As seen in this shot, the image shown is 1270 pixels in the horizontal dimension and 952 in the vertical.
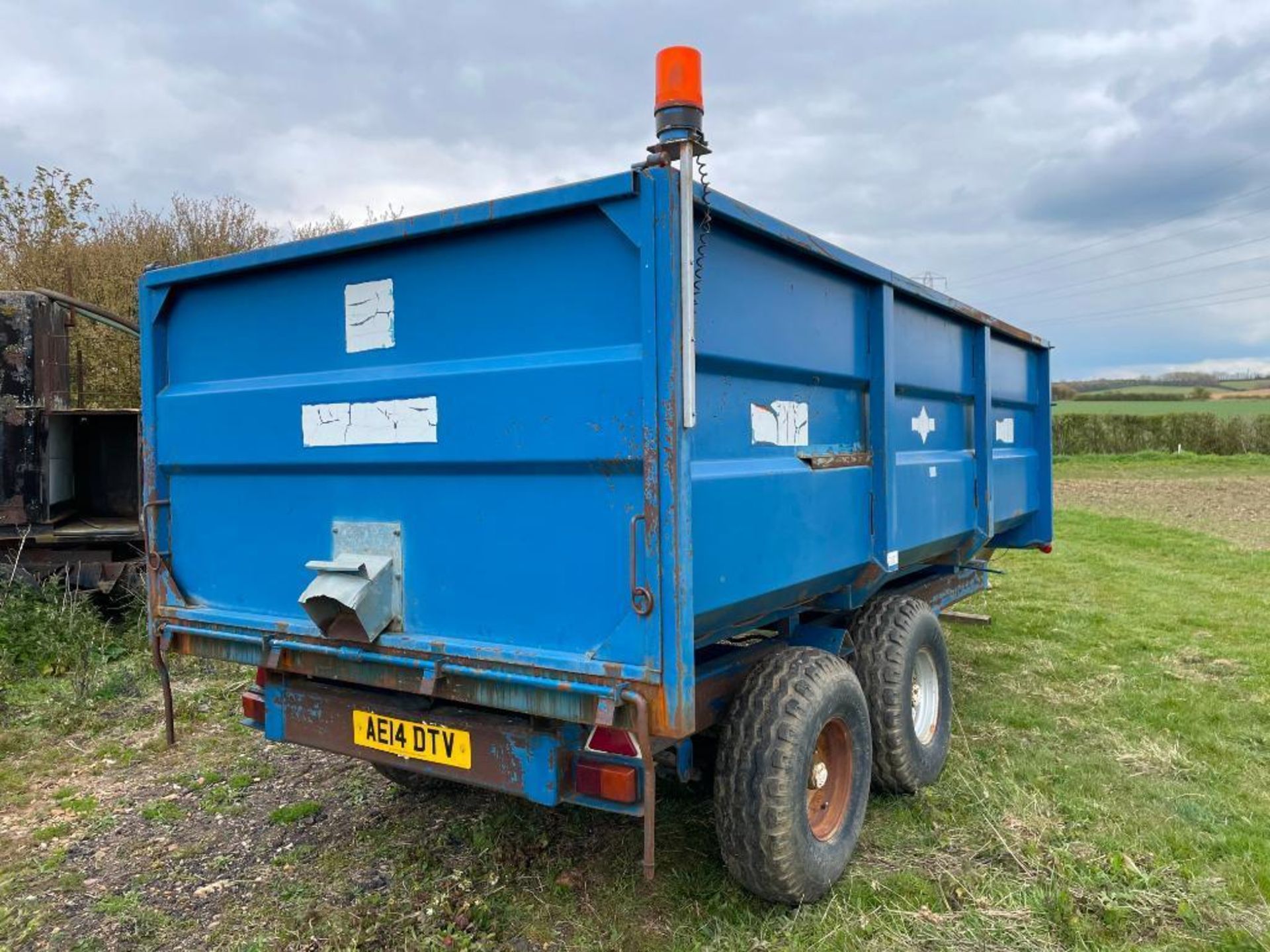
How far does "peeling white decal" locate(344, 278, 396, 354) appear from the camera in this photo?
2814 millimetres

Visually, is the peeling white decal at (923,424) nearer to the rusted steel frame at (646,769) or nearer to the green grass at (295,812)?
the rusted steel frame at (646,769)

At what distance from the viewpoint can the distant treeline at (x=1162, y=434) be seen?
94.9 feet

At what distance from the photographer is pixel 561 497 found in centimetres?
248

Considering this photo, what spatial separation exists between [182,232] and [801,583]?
12.2 meters

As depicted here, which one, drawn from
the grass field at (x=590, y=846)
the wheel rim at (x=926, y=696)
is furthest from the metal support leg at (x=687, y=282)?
the wheel rim at (x=926, y=696)

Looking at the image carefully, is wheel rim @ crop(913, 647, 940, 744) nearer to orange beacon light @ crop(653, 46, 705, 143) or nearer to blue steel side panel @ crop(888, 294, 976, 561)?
blue steel side panel @ crop(888, 294, 976, 561)

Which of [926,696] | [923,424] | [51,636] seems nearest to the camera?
[923,424]

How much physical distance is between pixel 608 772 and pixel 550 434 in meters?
0.97

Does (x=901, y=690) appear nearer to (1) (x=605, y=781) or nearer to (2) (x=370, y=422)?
(1) (x=605, y=781)

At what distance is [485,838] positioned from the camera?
11.2ft

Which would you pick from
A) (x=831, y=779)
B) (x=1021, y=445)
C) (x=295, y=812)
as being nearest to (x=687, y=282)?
(x=831, y=779)

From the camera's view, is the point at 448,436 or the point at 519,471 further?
the point at 448,436

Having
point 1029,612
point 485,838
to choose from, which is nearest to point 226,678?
point 485,838

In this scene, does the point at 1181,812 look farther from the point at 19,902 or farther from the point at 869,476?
the point at 19,902
